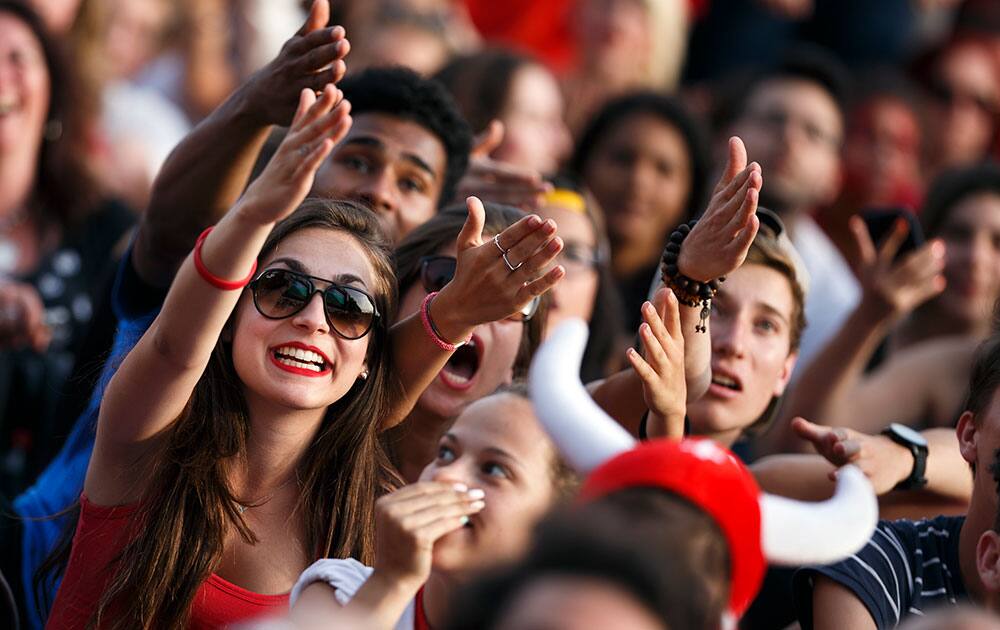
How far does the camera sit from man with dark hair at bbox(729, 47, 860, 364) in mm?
5582

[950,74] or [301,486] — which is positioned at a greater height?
[301,486]

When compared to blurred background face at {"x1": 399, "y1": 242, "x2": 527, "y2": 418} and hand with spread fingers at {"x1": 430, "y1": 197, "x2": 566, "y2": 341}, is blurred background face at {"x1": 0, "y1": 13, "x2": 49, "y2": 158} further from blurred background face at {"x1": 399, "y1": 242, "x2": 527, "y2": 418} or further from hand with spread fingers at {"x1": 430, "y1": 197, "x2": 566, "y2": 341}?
hand with spread fingers at {"x1": 430, "y1": 197, "x2": 566, "y2": 341}

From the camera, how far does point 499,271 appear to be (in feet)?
9.23

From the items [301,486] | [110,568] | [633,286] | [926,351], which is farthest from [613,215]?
[110,568]

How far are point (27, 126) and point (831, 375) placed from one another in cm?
A: 281

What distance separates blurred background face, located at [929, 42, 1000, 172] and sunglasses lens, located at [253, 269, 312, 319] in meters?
5.09

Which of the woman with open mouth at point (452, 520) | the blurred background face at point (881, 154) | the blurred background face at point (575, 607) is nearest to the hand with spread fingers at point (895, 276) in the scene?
the woman with open mouth at point (452, 520)

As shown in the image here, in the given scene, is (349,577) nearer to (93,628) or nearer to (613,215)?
(93,628)

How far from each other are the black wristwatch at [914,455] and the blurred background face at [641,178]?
2248 mm

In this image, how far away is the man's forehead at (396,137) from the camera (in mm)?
3785

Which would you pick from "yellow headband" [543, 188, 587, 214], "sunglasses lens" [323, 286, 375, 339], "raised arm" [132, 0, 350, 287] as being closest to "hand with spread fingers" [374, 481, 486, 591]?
"sunglasses lens" [323, 286, 375, 339]

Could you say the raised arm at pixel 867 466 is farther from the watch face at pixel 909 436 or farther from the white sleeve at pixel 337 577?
the white sleeve at pixel 337 577

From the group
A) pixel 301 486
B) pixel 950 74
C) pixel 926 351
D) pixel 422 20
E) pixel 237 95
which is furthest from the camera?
pixel 950 74

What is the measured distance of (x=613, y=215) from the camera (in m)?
5.31
